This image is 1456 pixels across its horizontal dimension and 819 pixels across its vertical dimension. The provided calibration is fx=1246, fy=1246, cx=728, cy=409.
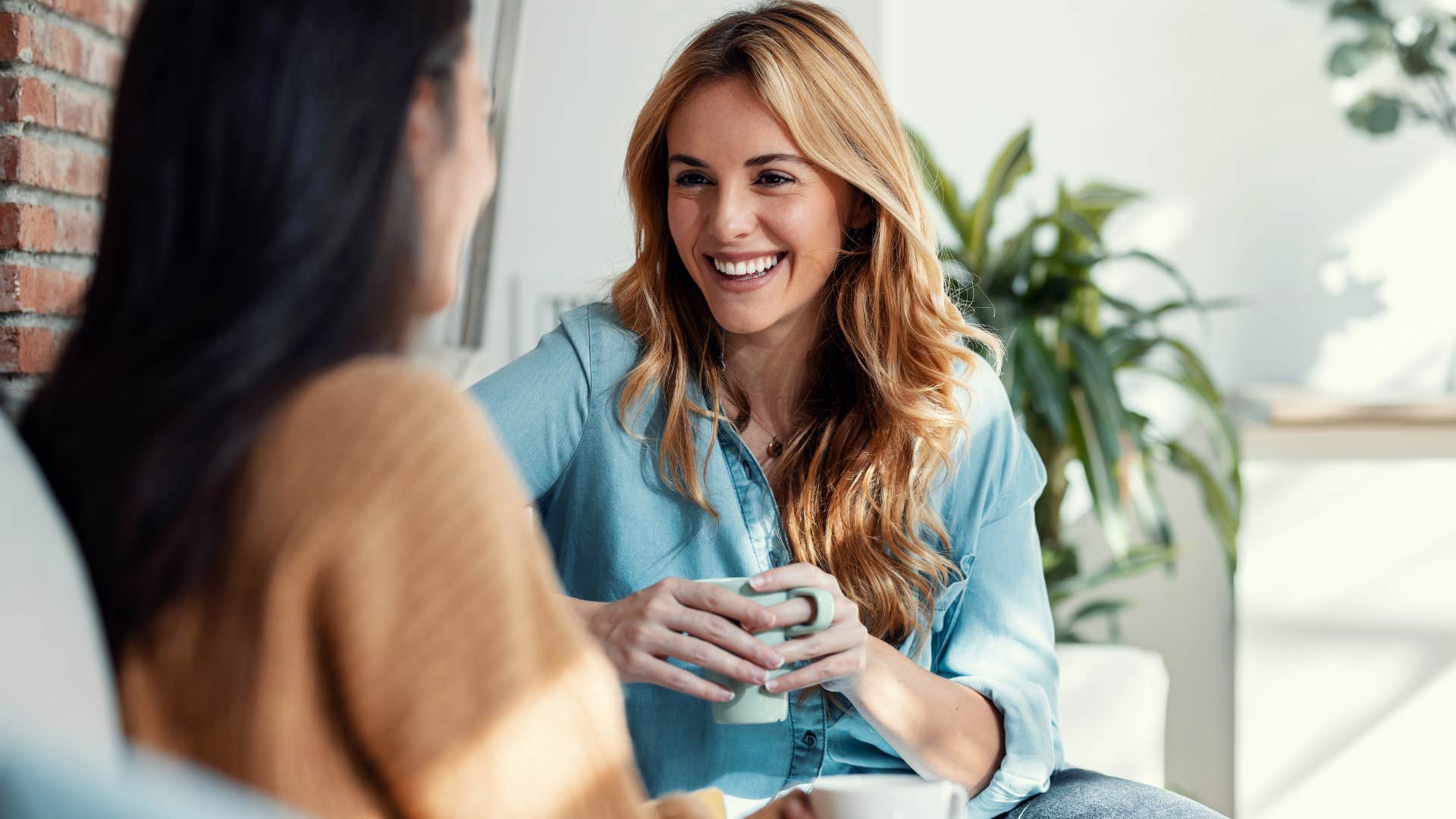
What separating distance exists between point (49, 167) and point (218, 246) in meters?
0.88

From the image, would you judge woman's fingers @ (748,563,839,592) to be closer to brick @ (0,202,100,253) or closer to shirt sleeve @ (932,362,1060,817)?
shirt sleeve @ (932,362,1060,817)

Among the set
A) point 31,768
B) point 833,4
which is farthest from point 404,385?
point 833,4

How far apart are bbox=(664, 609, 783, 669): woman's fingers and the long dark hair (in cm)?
55

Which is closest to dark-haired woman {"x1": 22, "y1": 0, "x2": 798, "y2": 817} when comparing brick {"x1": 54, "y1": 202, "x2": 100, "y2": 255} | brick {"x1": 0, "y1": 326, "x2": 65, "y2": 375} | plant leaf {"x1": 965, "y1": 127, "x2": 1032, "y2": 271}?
brick {"x1": 0, "y1": 326, "x2": 65, "y2": 375}

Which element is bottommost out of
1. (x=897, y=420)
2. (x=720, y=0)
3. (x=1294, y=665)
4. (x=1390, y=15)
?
(x=1294, y=665)

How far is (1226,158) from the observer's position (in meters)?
2.93

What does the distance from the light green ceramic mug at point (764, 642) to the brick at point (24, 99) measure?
0.85 m

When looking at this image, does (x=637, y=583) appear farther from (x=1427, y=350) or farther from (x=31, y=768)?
(x=1427, y=350)

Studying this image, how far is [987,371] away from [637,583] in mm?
520

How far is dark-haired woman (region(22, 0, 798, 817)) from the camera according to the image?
0.58 metres

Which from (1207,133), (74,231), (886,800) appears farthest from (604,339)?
(1207,133)

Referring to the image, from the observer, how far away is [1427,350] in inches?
114

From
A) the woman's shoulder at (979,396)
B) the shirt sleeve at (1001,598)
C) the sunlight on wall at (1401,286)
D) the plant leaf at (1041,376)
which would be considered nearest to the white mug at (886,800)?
the shirt sleeve at (1001,598)

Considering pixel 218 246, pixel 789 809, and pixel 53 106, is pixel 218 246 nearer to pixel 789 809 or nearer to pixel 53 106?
pixel 789 809
